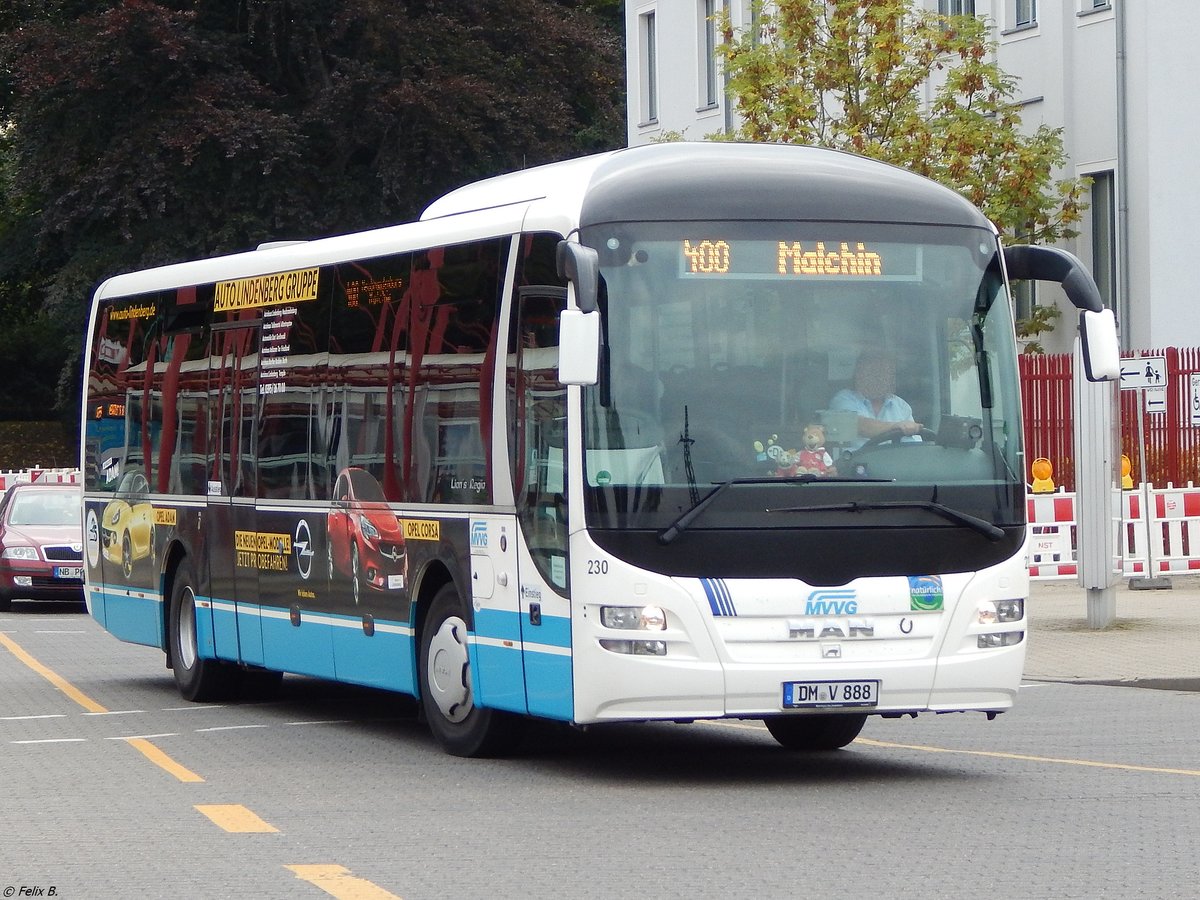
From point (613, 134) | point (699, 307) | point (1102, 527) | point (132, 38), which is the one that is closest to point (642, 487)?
point (699, 307)

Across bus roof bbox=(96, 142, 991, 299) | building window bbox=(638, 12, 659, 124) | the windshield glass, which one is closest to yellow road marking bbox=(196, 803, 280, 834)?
the windshield glass

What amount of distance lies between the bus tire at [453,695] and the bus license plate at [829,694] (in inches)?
74.2

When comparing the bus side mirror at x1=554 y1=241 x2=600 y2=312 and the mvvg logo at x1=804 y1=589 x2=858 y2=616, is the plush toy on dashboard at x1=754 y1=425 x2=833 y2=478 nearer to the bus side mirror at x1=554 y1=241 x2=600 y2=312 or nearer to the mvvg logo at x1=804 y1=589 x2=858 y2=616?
the mvvg logo at x1=804 y1=589 x2=858 y2=616

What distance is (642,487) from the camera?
36.2 feet

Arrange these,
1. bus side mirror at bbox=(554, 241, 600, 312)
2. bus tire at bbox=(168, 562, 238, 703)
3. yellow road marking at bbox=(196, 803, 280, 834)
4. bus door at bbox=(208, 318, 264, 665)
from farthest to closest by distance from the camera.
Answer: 1. bus tire at bbox=(168, 562, 238, 703)
2. bus door at bbox=(208, 318, 264, 665)
3. bus side mirror at bbox=(554, 241, 600, 312)
4. yellow road marking at bbox=(196, 803, 280, 834)

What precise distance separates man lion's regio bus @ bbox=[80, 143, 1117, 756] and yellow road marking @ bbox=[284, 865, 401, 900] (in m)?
2.59

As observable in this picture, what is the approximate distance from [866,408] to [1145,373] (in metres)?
13.3

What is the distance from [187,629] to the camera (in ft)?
55.0

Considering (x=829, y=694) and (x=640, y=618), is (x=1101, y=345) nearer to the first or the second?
(x=829, y=694)

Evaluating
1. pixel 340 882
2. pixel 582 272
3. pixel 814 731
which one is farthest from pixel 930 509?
pixel 340 882

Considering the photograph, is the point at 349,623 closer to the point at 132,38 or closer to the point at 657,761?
the point at 657,761

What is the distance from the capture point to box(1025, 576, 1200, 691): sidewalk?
17312 millimetres

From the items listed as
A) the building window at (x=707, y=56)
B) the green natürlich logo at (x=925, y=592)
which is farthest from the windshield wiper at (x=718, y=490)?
the building window at (x=707, y=56)

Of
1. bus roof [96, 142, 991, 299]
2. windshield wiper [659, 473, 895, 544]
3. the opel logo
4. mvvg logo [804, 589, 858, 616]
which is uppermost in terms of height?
bus roof [96, 142, 991, 299]
